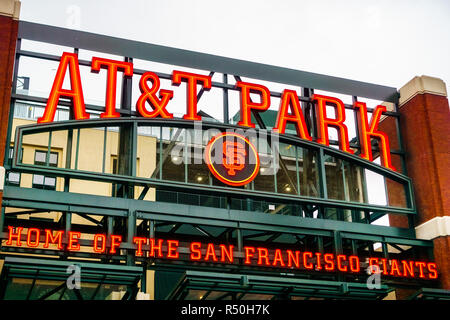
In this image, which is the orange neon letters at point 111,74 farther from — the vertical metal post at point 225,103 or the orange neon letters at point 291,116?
the orange neon letters at point 291,116

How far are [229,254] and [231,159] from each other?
14.8 feet

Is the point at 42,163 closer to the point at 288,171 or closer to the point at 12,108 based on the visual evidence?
the point at 12,108

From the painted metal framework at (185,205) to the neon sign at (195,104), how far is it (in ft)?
1.72

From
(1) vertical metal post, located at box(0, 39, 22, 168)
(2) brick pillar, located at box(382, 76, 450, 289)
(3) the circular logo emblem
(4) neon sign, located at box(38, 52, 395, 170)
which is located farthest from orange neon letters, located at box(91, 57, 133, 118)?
(2) brick pillar, located at box(382, 76, 450, 289)

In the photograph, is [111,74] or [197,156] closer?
[111,74]

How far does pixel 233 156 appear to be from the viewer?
30.2 m

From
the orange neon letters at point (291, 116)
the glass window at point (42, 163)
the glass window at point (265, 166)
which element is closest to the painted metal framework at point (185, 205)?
the orange neon letters at point (291, 116)

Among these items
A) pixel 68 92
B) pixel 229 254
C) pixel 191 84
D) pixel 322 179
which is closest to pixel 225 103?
pixel 191 84

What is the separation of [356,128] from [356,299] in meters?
9.62

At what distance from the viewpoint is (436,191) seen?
32.0m

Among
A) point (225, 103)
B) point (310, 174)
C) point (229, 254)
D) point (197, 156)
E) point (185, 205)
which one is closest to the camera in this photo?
point (229, 254)

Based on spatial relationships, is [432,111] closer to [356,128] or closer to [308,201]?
[356,128]

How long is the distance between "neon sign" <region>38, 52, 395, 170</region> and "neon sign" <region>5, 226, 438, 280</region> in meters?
5.16
